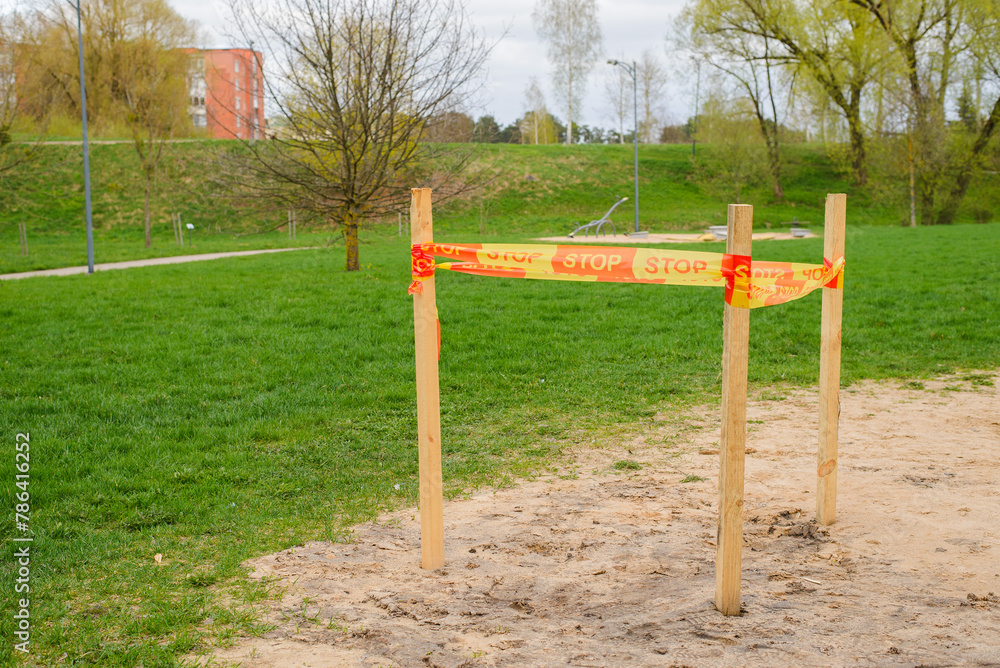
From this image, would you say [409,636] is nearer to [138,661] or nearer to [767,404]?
[138,661]

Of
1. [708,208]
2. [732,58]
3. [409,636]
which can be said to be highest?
[732,58]

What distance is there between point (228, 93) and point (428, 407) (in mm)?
15593

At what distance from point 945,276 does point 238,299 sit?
11.6 meters

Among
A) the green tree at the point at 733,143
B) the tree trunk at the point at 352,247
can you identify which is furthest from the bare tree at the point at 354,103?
the green tree at the point at 733,143

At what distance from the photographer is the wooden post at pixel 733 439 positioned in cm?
298

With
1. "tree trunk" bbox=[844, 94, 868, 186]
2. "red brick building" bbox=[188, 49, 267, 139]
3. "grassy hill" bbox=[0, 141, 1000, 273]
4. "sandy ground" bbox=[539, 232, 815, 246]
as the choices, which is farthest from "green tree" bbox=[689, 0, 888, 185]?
"red brick building" bbox=[188, 49, 267, 139]

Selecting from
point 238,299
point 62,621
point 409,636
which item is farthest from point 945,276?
point 62,621

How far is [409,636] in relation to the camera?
2.90 metres

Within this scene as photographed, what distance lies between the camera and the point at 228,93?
1692 centimetres

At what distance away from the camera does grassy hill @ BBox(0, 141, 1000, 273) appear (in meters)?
29.0

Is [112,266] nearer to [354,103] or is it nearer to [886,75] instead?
[354,103]

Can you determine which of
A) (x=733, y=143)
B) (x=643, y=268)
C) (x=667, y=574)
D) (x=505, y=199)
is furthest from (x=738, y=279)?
(x=505, y=199)

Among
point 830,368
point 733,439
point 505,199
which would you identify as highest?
point 505,199

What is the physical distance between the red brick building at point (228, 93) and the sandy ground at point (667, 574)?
29.8 ft
